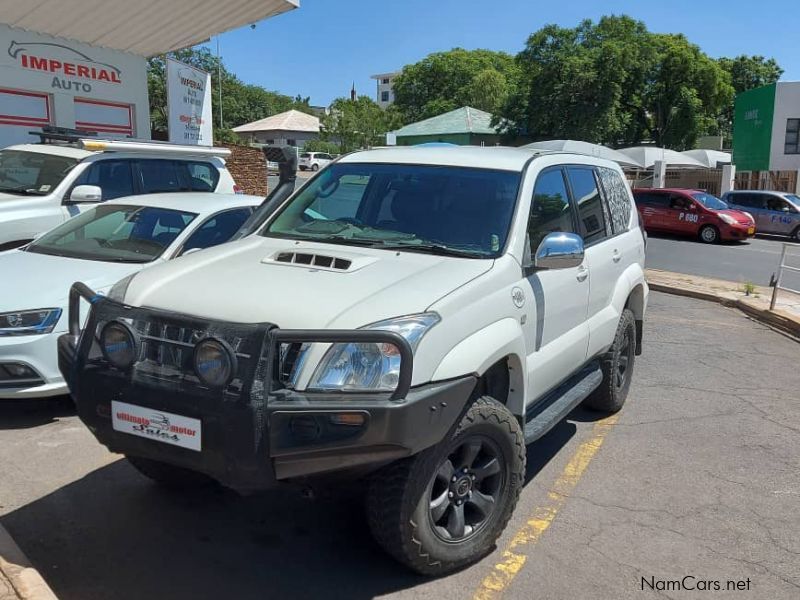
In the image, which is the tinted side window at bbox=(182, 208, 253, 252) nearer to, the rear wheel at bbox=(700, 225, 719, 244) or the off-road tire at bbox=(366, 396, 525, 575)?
the off-road tire at bbox=(366, 396, 525, 575)

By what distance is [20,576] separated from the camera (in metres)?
2.88

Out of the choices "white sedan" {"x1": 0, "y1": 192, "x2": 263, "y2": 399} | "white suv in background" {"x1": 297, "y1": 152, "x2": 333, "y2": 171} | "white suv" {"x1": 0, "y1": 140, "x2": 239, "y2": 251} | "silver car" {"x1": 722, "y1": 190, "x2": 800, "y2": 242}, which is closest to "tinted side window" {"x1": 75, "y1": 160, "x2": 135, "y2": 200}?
"white suv" {"x1": 0, "y1": 140, "x2": 239, "y2": 251}

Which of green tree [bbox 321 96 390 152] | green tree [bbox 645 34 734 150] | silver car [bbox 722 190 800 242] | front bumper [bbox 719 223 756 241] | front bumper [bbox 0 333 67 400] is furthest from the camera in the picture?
green tree [bbox 321 96 390 152]

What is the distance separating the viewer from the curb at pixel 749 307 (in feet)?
29.5

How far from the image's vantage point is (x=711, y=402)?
5.98 metres

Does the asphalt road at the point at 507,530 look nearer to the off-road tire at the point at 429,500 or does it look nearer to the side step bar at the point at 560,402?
the off-road tire at the point at 429,500

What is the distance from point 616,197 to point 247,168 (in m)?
14.5

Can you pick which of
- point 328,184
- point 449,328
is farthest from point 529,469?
point 328,184

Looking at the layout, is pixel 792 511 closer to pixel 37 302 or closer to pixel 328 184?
pixel 328 184

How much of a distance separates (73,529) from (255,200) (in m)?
3.92

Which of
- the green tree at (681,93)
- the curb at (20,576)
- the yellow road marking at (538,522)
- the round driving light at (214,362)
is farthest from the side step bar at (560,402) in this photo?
the green tree at (681,93)

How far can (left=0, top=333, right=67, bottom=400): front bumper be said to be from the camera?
15.1 feet

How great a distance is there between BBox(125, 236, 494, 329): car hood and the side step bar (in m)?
0.96

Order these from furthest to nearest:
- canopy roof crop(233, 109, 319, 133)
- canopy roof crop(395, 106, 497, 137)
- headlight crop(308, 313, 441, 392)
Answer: canopy roof crop(233, 109, 319, 133), canopy roof crop(395, 106, 497, 137), headlight crop(308, 313, 441, 392)
